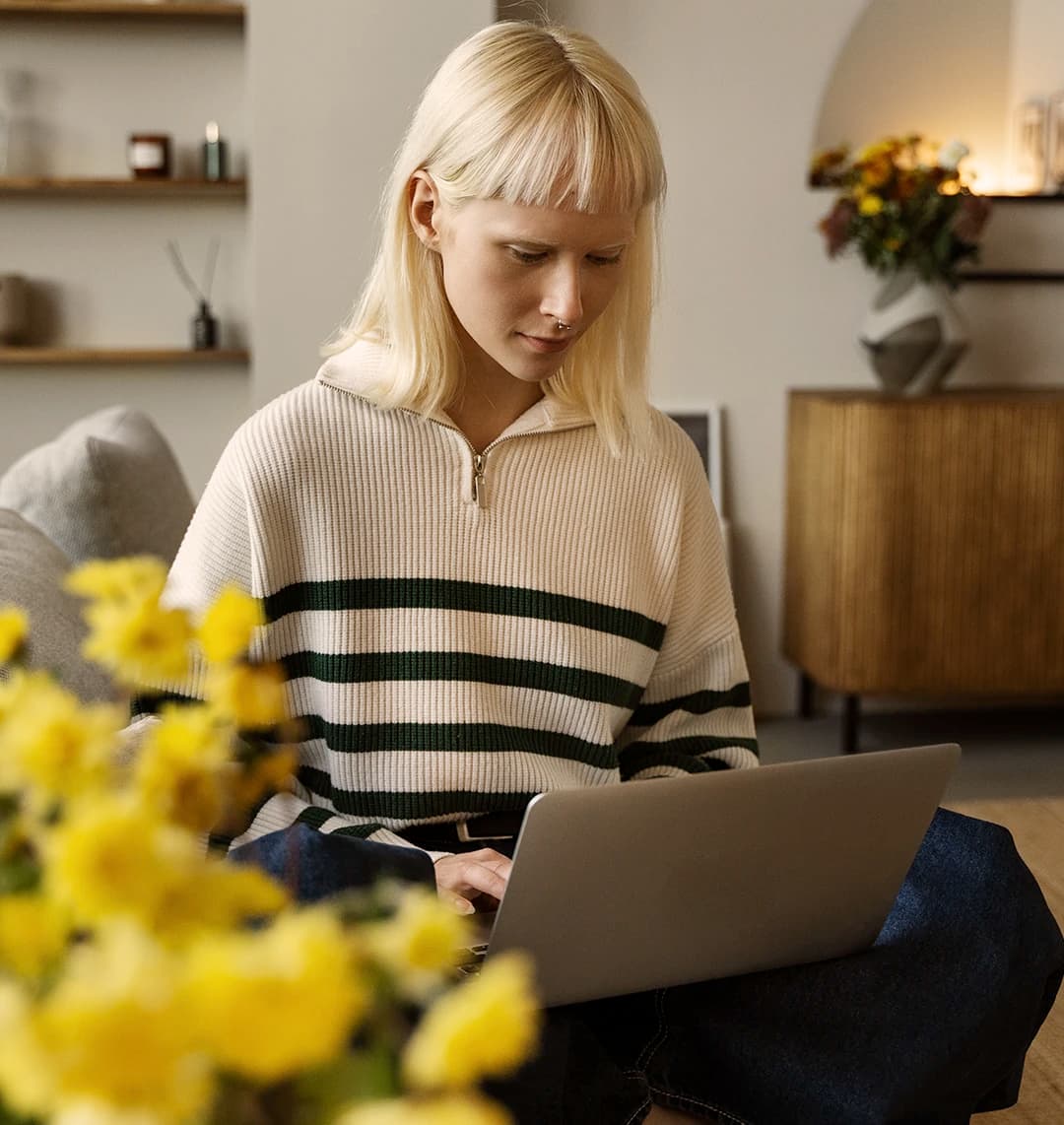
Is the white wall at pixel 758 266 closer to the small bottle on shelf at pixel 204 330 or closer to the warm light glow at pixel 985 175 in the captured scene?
the warm light glow at pixel 985 175

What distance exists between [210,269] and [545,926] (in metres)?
3.30

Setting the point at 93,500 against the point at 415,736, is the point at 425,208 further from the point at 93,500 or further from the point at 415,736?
the point at 93,500

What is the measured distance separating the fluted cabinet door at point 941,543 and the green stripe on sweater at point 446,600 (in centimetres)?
227

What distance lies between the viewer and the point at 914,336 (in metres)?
3.81

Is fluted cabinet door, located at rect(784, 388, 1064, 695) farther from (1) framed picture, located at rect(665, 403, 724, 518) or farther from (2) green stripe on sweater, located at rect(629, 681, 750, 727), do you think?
(2) green stripe on sweater, located at rect(629, 681, 750, 727)

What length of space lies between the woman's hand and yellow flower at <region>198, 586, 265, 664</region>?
813 mm

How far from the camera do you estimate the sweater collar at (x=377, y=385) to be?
1.53m

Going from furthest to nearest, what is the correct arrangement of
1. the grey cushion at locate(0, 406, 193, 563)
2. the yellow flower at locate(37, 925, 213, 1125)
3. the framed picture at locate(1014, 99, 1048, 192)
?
1. the framed picture at locate(1014, 99, 1048, 192)
2. the grey cushion at locate(0, 406, 193, 563)
3. the yellow flower at locate(37, 925, 213, 1125)

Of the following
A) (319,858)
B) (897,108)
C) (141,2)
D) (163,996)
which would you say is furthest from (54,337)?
(163,996)

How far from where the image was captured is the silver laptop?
97 cm

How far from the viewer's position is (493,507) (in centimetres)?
156

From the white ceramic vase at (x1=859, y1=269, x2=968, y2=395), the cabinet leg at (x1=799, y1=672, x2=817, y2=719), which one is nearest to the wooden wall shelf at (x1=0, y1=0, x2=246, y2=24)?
the white ceramic vase at (x1=859, y1=269, x2=968, y2=395)

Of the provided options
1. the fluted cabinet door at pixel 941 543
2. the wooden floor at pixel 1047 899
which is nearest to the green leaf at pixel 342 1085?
the wooden floor at pixel 1047 899

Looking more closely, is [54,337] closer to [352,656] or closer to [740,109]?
[740,109]
